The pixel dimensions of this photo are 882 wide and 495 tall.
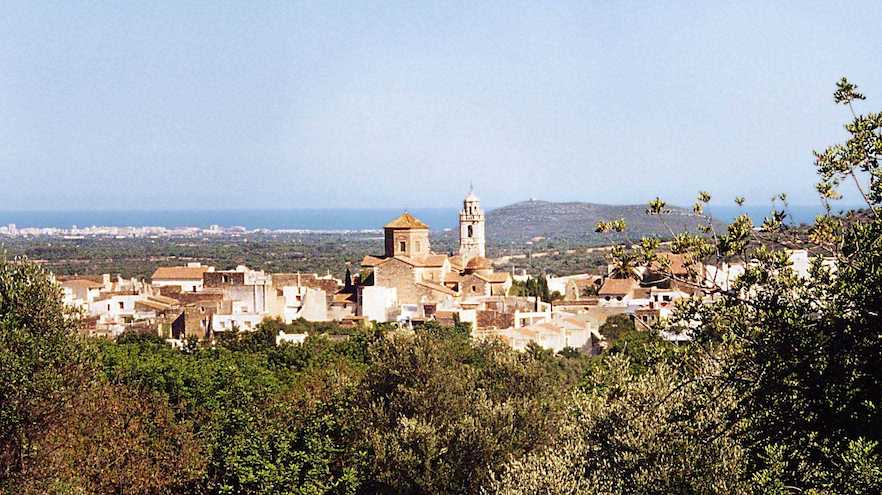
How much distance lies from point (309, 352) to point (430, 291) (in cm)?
1792


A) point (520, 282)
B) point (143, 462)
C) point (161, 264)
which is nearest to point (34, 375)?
point (143, 462)

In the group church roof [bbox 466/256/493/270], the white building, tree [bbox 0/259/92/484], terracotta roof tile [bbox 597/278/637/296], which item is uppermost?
tree [bbox 0/259/92/484]

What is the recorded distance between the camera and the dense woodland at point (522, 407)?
9453mm

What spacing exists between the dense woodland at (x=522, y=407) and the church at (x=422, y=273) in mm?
22696

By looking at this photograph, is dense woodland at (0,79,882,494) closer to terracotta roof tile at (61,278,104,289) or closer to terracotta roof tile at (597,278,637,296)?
terracotta roof tile at (61,278,104,289)

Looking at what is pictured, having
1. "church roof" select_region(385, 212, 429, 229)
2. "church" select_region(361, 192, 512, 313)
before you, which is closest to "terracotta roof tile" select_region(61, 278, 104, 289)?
"church" select_region(361, 192, 512, 313)

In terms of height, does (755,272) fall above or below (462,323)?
above

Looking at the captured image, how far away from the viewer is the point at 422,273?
55.4 m

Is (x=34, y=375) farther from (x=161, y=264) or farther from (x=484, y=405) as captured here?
(x=161, y=264)

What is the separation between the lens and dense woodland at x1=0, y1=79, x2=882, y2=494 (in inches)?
372

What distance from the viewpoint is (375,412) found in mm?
19859

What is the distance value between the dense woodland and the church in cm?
2270

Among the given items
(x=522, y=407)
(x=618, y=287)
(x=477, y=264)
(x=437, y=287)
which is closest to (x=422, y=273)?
(x=437, y=287)

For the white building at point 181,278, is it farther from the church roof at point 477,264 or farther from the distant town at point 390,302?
the church roof at point 477,264
